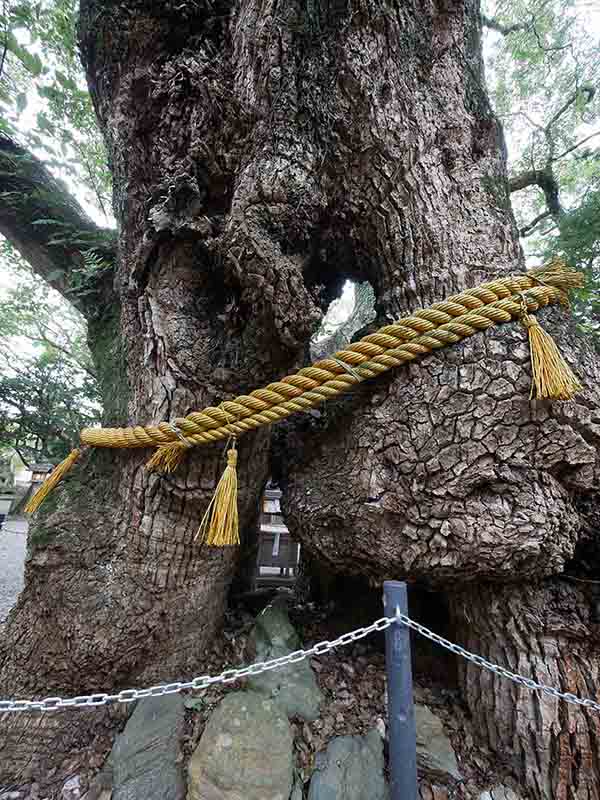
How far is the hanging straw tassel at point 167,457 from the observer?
1209 millimetres

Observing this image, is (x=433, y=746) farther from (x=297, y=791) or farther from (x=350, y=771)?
(x=297, y=791)

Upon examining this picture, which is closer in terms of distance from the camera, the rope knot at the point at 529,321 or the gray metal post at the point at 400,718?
the gray metal post at the point at 400,718

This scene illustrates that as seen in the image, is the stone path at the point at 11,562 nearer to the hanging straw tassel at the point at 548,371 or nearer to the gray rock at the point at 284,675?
the gray rock at the point at 284,675

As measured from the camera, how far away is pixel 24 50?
1.82 meters

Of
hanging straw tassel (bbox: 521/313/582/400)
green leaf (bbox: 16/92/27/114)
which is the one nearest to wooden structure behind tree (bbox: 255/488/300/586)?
hanging straw tassel (bbox: 521/313/582/400)

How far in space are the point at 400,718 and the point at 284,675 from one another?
25.7 inches

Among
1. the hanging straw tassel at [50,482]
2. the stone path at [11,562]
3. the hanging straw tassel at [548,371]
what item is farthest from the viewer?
the stone path at [11,562]

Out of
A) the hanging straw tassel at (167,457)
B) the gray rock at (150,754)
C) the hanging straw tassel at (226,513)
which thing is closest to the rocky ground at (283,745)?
the gray rock at (150,754)

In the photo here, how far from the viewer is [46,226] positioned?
1.93 metres

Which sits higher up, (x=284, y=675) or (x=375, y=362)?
(x=375, y=362)

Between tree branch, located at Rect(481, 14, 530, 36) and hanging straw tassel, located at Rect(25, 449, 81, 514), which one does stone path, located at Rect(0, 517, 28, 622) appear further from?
tree branch, located at Rect(481, 14, 530, 36)

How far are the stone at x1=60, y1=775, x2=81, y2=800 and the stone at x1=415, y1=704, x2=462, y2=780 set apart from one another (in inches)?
41.3

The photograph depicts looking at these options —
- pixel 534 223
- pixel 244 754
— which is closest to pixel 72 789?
pixel 244 754

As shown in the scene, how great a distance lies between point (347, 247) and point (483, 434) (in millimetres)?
933
